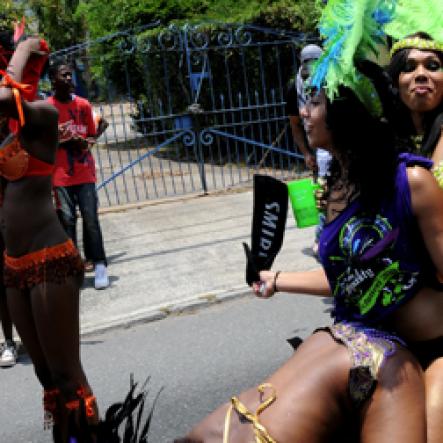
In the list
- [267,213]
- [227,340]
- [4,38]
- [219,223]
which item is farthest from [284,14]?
[267,213]

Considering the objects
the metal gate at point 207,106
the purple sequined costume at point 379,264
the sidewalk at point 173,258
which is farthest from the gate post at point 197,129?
the purple sequined costume at point 379,264

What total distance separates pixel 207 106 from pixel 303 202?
924 cm

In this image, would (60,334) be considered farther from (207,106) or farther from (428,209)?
(207,106)

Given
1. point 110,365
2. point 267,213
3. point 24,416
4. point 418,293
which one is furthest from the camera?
point 110,365

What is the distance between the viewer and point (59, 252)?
273 centimetres

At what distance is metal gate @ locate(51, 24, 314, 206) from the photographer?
8.97 meters

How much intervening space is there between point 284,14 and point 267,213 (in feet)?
30.2

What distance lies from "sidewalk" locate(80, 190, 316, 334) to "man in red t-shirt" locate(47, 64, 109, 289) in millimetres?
390

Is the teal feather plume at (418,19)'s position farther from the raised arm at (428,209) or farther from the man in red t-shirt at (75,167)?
the man in red t-shirt at (75,167)

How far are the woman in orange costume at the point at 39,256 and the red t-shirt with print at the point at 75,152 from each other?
2.98m

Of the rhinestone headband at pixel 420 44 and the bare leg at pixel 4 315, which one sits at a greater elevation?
the rhinestone headband at pixel 420 44

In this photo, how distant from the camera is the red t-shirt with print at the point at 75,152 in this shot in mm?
5699

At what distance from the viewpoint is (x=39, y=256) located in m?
2.70

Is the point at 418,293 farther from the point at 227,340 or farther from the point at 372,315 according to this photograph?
the point at 227,340
